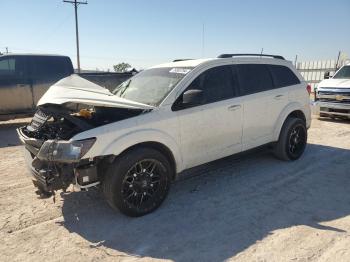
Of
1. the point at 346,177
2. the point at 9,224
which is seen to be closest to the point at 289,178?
the point at 346,177

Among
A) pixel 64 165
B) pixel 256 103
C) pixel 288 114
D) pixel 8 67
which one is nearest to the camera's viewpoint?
pixel 64 165

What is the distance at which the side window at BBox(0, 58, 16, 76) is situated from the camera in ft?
33.3

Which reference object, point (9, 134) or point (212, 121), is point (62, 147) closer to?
point (212, 121)

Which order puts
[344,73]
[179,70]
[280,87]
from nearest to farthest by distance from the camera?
[179,70]
[280,87]
[344,73]

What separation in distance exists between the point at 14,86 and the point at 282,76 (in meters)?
→ 7.78

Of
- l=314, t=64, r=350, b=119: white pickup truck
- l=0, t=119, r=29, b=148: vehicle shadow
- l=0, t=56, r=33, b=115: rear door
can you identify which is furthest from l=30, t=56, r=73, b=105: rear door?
l=314, t=64, r=350, b=119: white pickup truck

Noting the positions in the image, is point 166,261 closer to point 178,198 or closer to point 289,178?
point 178,198

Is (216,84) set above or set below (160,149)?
above

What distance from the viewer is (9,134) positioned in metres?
9.80

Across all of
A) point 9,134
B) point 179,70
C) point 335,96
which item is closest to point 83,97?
point 179,70

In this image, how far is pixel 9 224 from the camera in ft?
13.8

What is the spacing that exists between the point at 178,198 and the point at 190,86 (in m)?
1.56

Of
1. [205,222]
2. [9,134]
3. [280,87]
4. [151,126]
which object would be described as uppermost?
[280,87]

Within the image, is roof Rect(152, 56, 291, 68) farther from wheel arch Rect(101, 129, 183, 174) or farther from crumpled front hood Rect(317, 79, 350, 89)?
crumpled front hood Rect(317, 79, 350, 89)
